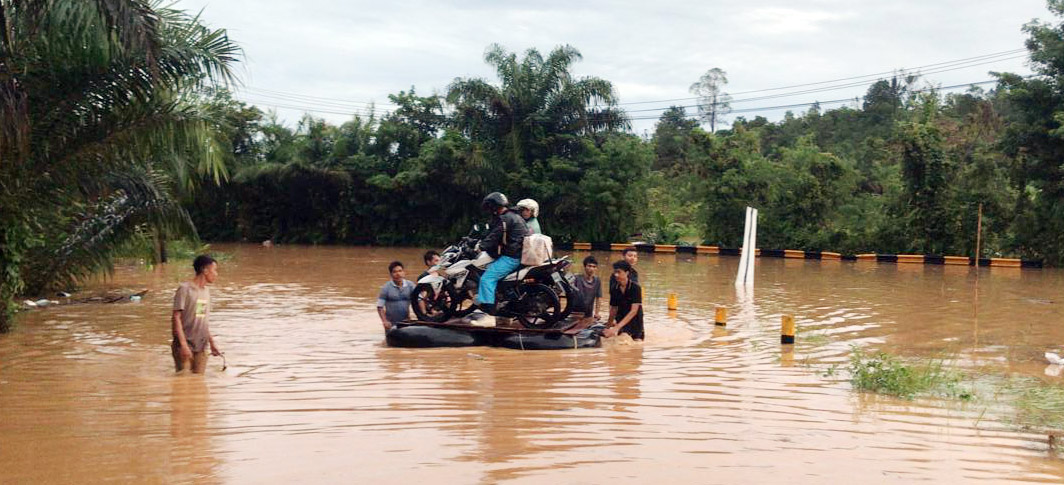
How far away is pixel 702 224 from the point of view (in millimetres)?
40000

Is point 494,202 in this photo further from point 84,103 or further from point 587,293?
point 84,103

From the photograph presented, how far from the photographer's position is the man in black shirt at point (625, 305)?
12117mm

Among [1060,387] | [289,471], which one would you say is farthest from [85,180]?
[1060,387]

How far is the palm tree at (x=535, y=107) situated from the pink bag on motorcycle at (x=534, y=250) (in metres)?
27.8

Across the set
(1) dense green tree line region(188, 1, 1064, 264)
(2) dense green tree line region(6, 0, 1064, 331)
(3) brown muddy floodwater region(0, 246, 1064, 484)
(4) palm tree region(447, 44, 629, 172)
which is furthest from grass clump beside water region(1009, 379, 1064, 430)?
(4) palm tree region(447, 44, 629, 172)

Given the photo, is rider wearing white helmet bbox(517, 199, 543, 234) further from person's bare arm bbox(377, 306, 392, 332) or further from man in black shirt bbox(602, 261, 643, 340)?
person's bare arm bbox(377, 306, 392, 332)

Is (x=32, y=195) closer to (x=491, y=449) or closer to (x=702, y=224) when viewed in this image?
(x=491, y=449)

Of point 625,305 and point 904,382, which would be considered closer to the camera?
point 904,382

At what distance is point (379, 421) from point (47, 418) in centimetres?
243

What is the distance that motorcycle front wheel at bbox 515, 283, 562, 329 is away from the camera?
12398 millimetres

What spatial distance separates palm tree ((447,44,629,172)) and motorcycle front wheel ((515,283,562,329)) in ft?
90.6

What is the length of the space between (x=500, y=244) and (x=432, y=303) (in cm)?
138

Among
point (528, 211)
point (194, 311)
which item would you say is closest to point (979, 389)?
point (528, 211)

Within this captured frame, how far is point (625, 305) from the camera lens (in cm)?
1236
